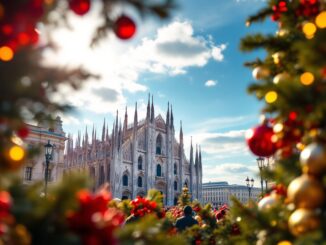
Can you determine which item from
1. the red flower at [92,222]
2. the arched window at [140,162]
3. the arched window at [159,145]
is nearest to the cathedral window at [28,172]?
the arched window at [140,162]

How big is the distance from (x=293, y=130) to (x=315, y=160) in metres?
0.35

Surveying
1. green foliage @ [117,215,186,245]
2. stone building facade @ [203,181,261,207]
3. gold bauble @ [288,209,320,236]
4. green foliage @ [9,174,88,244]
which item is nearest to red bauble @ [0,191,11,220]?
green foliage @ [9,174,88,244]

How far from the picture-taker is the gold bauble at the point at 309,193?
1276 millimetres

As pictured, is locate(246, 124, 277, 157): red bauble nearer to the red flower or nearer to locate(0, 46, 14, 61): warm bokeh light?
the red flower

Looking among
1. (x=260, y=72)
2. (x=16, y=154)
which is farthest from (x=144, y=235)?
(x=260, y=72)

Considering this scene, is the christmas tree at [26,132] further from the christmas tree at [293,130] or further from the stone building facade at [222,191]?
the stone building facade at [222,191]

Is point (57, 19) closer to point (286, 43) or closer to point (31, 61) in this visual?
point (31, 61)

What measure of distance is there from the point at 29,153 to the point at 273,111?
145 centimetres

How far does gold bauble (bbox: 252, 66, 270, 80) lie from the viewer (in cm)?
233

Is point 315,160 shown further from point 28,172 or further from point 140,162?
point 140,162

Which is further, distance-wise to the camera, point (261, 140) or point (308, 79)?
point (261, 140)

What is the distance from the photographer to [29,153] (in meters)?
1.07

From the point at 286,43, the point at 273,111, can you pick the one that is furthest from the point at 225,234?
the point at 286,43

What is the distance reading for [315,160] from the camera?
1264 millimetres
